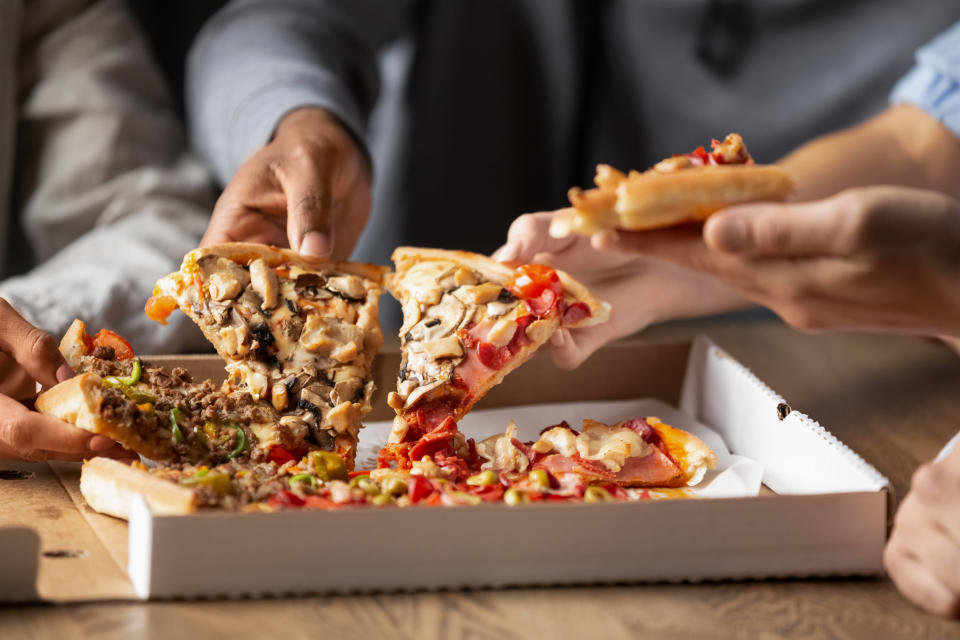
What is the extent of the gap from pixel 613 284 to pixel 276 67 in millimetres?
1462

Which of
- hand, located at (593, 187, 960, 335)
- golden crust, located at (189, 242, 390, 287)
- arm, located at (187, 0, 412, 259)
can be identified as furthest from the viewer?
arm, located at (187, 0, 412, 259)

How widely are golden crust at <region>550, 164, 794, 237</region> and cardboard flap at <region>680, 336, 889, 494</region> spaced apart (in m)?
0.60

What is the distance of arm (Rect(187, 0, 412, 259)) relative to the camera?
264 centimetres

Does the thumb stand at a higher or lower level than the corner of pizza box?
higher

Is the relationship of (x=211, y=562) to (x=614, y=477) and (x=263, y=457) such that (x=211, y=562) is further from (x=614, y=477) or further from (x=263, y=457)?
(x=614, y=477)

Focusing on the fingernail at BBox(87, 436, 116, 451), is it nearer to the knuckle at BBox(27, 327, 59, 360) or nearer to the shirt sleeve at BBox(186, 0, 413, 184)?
the knuckle at BBox(27, 327, 59, 360)

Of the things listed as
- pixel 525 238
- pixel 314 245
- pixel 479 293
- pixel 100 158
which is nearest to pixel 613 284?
pixel 525 238

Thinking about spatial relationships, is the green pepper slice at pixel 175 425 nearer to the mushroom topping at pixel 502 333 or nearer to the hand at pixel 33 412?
the hand at pixel 33 412

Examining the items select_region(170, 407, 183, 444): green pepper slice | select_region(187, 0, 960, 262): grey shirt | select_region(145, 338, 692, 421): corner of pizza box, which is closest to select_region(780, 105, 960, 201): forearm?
select_region(187, 0, 960, 262): grey shirt

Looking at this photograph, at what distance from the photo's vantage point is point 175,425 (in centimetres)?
205

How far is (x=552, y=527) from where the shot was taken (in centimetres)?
163

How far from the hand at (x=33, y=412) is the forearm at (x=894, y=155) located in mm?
2343

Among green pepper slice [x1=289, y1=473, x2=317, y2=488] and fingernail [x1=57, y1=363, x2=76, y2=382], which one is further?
fingernail [x1=57, y1=363, x2=76, y2=382]

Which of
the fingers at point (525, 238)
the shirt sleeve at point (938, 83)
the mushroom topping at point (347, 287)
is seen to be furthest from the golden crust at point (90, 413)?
the shirt sleeve at point (938, 83)
